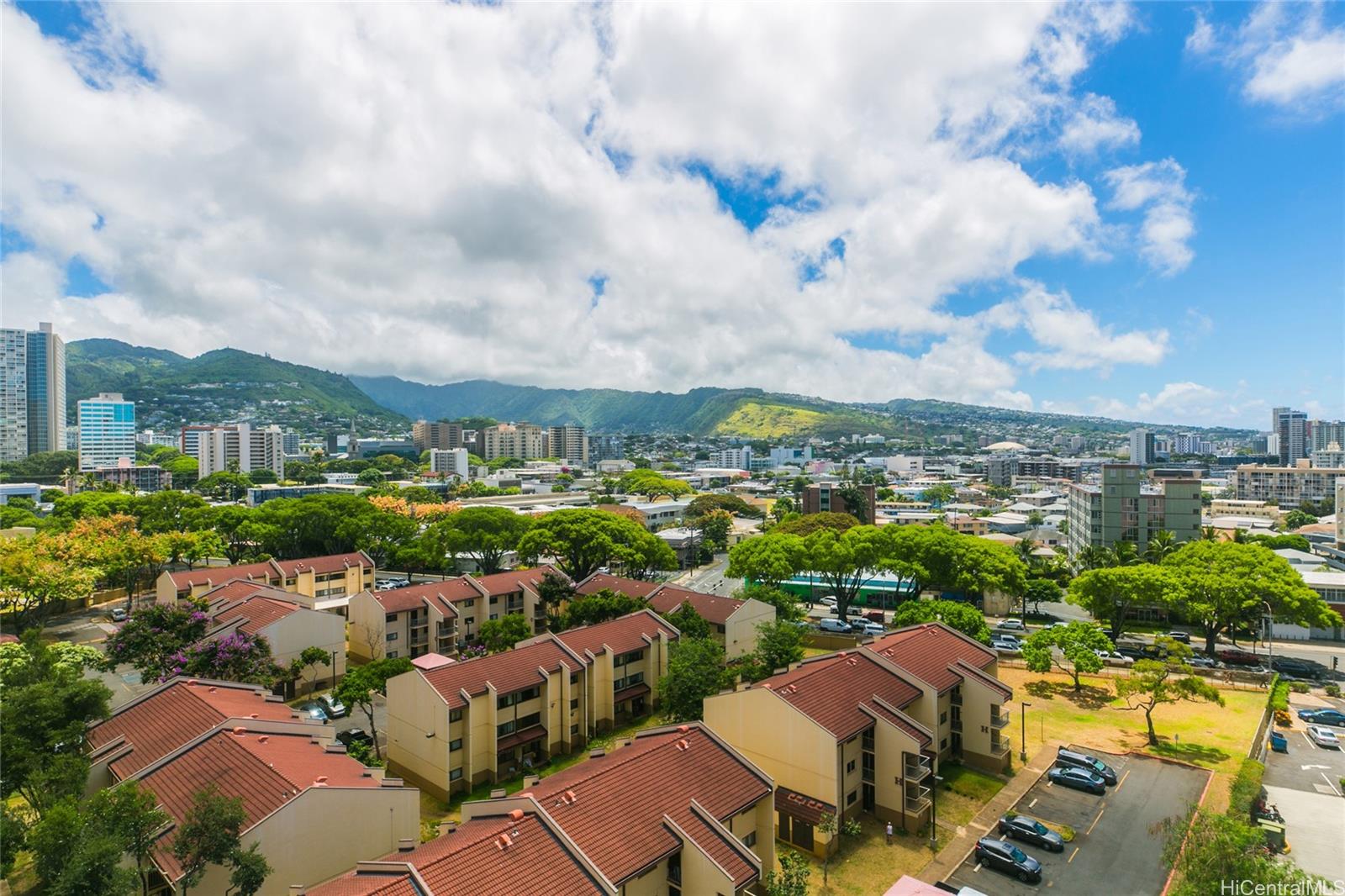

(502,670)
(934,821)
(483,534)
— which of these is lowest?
(934,821)

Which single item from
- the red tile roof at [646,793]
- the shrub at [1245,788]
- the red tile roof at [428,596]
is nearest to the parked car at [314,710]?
the red tile roof at [428,596]

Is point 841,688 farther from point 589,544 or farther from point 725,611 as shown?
point 589,544

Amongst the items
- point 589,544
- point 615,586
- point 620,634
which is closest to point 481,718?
point 620,634

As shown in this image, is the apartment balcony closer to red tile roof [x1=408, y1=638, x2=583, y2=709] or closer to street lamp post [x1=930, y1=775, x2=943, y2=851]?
street lamp post [x1=930, y1=775, x2=943, y2=851]

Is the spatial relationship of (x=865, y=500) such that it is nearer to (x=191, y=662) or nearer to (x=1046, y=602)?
(x=1046, y=602)

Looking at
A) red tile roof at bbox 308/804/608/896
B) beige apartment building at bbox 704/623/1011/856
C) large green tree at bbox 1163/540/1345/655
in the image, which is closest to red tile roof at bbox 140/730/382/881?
red tile roof at bbox 308/804/608/896

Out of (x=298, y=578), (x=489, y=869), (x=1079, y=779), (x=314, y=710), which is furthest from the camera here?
(x=298, y=578)

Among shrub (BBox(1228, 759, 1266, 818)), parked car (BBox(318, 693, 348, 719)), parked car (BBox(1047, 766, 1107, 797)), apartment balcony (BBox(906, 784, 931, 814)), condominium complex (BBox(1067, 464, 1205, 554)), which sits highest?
condominium complex (BBox(1067, 464, 1205, 554))
